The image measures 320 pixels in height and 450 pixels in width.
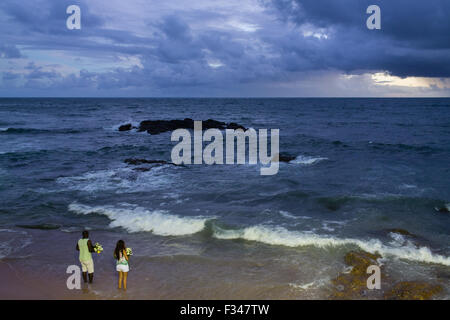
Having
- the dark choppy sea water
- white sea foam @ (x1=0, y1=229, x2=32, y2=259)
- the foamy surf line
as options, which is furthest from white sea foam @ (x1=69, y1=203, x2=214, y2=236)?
white sea foam @ (x1=0, y1=229, x2=32, y2=259)

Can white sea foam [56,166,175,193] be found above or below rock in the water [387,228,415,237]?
above

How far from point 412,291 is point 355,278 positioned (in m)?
1.37

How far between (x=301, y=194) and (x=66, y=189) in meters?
12.7

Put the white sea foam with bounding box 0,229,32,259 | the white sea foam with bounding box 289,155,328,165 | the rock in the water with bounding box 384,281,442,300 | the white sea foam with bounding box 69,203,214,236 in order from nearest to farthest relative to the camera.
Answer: the rock in the water with bounding box 384,281,442,300, the white sea foam with bounding box 0,229,32,259, the white sea foam with bounding box 69,203,214,236, the white sea foam with bounding box 289,155,328,165

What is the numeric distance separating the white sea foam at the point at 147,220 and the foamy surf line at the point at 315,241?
115 centimetres

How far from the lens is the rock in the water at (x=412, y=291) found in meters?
8.29

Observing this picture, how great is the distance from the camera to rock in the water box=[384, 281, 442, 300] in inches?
326

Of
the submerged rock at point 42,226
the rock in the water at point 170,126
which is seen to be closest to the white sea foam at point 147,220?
the submerged rock at point 42,226

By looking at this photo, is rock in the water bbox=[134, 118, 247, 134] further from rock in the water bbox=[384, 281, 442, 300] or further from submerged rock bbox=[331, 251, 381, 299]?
rock in the water bbox=[384, 281, 442, 300]

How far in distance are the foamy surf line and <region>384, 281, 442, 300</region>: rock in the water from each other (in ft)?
5.87

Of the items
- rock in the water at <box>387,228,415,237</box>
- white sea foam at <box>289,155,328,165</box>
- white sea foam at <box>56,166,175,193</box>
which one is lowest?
rock in the water at <box>387,228,415,237</box>

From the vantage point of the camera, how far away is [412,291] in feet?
27.7

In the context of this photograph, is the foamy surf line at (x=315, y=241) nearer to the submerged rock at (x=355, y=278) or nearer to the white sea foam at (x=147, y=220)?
the submerged rock at (x=355, y=278)

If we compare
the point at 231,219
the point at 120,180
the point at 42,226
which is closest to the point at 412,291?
the point at 231,219
